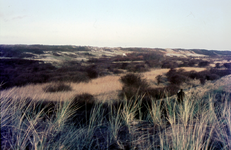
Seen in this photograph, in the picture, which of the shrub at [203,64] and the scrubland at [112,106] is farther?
the shrub at [203,64]

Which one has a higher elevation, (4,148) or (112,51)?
(112,51)

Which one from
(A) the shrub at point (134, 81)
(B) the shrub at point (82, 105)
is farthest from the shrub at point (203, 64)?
(B) the shrub at point (82, 105)

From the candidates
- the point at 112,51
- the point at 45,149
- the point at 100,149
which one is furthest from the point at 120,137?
the point at 112,51

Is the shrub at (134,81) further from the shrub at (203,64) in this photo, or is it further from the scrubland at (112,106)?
the shrub at (203,64)

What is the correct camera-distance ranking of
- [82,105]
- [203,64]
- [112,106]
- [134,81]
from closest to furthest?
1. [112,106]
2. [82,105]
3. [134,81]
4. [203,64]

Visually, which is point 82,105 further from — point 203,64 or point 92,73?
point 203,64

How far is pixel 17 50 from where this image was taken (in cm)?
1764

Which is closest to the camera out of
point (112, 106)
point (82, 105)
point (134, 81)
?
point (112, 106)

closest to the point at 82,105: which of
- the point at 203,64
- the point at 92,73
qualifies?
the point at 92,73

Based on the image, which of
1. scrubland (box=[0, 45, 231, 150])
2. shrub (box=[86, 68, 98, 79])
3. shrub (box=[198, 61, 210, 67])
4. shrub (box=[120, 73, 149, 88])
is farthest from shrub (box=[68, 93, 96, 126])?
shrub (box=[198, 61, 210, 67])

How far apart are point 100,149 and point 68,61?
16734 mm

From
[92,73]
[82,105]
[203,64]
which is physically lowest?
[82,105]

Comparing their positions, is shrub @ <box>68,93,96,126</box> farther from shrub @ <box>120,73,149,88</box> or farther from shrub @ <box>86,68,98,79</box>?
shrub @ <box>86,68,98,79</box>

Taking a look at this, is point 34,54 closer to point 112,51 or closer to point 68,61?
point 68,61
